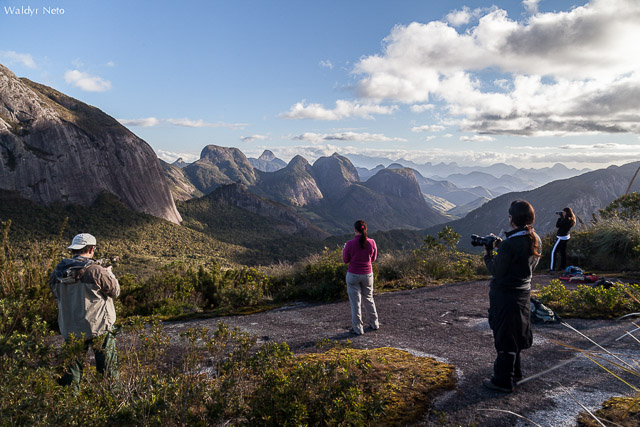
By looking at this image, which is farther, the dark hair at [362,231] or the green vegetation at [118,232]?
the green vegetation at [118,232]

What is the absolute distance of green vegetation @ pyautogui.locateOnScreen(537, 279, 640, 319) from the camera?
6.09 meters

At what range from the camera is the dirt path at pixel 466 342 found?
3.24m

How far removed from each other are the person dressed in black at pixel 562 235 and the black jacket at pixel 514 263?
8.11 metres

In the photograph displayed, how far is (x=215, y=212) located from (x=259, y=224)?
11716mm

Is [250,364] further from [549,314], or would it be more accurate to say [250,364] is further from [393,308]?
[549,314]

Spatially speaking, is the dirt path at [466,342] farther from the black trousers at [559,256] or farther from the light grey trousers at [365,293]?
the black trousers at [559,256]

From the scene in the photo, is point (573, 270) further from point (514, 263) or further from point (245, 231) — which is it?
point (245, 231)

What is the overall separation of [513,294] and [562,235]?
28.3 feet

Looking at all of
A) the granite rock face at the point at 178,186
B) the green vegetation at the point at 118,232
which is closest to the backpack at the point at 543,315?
the green vegetation at the point at 118,232

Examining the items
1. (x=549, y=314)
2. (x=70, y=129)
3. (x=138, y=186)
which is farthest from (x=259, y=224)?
(x=549, y=314)

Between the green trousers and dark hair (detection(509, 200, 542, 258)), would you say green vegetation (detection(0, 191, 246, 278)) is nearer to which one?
the green trousers

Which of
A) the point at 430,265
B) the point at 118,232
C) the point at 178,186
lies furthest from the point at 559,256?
the point at 178,186

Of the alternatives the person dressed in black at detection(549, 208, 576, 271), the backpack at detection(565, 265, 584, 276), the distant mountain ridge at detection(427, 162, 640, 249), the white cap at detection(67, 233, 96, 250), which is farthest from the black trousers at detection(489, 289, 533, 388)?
the distant mountain ridge at detection(427, 162, 640, 249)

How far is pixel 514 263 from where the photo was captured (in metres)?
3.63
